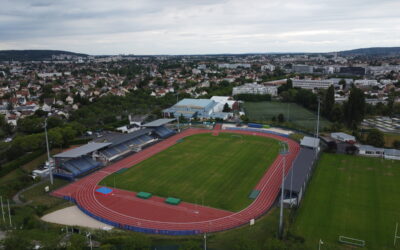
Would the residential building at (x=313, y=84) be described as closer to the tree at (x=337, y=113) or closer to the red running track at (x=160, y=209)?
the tree at (x=337, y=113)

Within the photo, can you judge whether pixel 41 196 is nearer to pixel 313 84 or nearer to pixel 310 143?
pixel 310 143

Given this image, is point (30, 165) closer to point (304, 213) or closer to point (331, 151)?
point (304, 213)

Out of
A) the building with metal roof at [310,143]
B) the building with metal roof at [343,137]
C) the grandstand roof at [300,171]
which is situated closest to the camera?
the grandstand roof at [300,171]

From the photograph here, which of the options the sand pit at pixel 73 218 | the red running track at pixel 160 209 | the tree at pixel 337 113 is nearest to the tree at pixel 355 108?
the tree at pixel 337 113

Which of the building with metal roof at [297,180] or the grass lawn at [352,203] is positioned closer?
the grass lawn at [352,203]

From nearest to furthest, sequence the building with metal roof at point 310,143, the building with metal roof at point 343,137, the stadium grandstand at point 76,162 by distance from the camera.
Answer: the stadium grandstand at point 76,162 < the building with metal roof at point 310,143 < the building with metal roof at point 343,137

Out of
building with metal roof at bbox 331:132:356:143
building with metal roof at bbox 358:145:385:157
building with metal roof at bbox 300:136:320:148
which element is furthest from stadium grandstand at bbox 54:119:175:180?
building with metal roof at bbox 358:145:385:157
